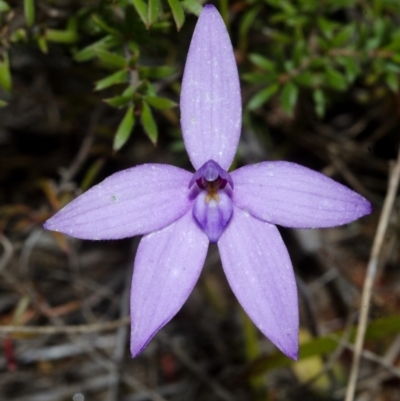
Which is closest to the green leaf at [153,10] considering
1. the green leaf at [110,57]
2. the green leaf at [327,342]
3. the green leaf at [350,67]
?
the green leaf at [110,57]

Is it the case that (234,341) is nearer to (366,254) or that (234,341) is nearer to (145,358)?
(145,358)

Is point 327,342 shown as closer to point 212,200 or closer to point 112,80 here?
point 212,200

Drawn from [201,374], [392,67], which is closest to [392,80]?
[392,67]

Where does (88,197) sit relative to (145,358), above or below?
above

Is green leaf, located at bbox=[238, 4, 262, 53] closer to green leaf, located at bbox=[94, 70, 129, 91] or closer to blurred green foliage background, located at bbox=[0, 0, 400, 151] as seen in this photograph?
blurred green foliage background, located at bbox=[0, 0, 400, 151]

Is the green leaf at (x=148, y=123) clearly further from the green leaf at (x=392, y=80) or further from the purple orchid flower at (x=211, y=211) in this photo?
the green leaf at (x=392, y=80)

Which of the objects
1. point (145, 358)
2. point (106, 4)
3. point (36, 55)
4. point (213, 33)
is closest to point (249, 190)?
point (213, 33)

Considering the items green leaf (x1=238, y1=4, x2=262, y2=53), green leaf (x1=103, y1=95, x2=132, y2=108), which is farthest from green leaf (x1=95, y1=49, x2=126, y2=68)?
green leaf (x1=238, y1=4, x2=262, y2=53)
